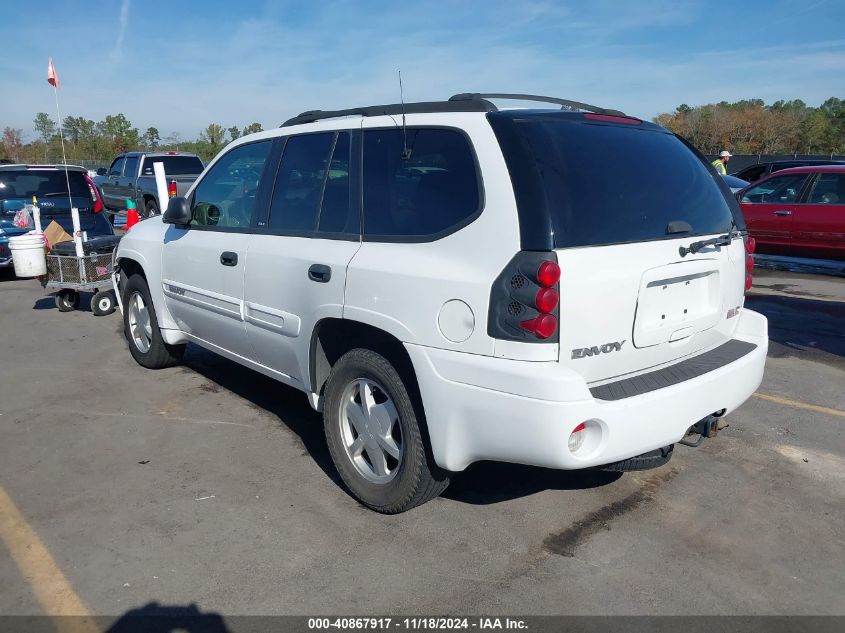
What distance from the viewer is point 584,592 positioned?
2.95 metres

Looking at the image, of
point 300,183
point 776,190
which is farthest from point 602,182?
point 776,190

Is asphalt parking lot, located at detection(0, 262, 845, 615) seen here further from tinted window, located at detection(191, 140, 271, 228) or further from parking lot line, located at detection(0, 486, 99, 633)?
tinted window, located at detection(191, 140, 271, 228)

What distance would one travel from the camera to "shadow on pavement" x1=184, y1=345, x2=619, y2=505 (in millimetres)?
3871

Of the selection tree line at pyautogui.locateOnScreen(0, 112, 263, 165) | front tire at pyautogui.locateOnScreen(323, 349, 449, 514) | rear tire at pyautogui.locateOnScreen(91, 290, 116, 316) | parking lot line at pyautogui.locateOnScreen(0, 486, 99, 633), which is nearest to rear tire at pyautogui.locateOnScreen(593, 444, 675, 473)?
front tire at pyautogui.locateOnScreen(323, 349, 449, 514)

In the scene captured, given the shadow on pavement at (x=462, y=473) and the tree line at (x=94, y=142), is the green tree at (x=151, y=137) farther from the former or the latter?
the shadow on pavement at (x=462, y=473)

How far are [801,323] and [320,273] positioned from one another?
6.24 metres

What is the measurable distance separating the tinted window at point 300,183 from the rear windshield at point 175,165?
14032 millimetres

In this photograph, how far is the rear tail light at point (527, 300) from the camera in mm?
2799

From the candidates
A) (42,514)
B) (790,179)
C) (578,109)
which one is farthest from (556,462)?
(790,179)

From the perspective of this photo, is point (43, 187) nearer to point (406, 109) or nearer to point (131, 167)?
point (131, 167)

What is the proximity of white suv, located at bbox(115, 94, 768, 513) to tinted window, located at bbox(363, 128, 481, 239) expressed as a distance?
0.01 metres

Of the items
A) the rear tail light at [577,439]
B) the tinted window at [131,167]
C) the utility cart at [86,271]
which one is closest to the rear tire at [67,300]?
the utility cart at [86,271]

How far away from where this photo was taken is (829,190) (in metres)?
10.7

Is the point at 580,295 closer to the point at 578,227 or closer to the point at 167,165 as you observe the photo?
the point at 578,227
